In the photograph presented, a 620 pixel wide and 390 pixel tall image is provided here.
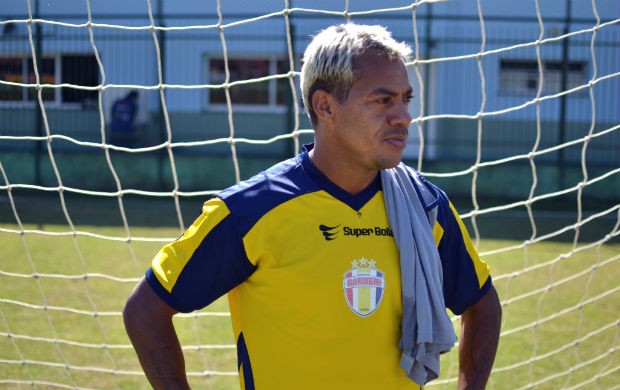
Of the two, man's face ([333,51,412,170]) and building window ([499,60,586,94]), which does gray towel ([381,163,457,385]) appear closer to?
man's face ([333,51,412,170])

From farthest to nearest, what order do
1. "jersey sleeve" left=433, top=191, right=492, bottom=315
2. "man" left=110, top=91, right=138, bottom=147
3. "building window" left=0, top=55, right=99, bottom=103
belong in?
"man" left=110, top=91, right=138, bottom=147
"building window" left=0, top=55, right=99, bottom=103
"jersey sleeve" left=433, top=191, right=492, bottom=315

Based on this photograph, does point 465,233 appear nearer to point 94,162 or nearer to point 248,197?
point 248,197

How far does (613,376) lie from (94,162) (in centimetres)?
1133

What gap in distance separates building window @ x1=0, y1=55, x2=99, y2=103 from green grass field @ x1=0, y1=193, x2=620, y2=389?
6120mm

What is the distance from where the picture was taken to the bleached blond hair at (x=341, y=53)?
6.91 ft

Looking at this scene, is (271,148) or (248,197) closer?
(248,197)

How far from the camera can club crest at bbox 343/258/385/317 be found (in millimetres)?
2133

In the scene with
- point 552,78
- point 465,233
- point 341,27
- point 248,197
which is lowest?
point 552,78

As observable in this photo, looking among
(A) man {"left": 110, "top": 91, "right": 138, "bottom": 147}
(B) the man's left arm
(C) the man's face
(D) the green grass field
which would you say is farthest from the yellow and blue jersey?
(A) man {"left": 110, "top": 91, "right": 138, "bottom": 147}

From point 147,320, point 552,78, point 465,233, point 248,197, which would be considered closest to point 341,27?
point 248,197

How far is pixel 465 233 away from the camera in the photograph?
241cm

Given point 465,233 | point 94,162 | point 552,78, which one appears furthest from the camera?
point 552,78

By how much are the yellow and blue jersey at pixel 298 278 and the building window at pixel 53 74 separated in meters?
13.3

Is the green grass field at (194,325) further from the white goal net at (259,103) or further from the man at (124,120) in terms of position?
the man at (124,120)
